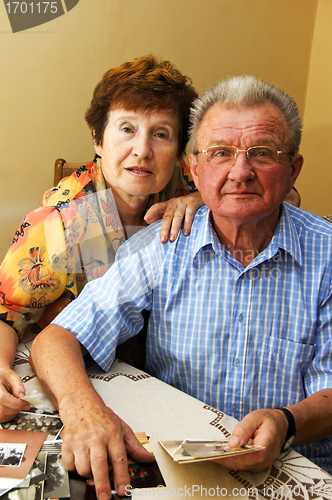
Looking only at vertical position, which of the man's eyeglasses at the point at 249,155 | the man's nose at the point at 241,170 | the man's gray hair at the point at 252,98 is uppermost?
the man's gray hair at the point at 252,98

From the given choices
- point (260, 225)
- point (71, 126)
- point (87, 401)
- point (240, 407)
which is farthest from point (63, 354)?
point (71, 126)

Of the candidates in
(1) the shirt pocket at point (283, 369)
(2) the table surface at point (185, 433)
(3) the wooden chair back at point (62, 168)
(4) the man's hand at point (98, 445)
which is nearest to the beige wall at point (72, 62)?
(3) the wooden chair back at point (62, 168)

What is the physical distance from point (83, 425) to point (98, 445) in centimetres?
6

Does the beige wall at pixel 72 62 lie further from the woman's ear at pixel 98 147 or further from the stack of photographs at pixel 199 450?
the stack of photographs at pixel 199 450

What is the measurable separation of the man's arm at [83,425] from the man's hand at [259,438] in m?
0.17

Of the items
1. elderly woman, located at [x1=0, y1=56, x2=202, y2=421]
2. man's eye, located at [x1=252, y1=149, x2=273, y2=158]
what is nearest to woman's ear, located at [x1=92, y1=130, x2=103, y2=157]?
elderly woman, located at [x1=0, y1=56, x2=202, y2=421]

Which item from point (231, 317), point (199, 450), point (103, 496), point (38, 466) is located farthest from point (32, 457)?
point (231, 317)

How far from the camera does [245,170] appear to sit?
1.11 m

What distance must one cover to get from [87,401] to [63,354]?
0.60 ft

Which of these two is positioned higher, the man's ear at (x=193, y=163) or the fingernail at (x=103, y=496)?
the man's ear at (x=193, y=163)

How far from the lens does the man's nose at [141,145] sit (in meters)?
1.33

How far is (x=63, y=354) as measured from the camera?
3.26ft

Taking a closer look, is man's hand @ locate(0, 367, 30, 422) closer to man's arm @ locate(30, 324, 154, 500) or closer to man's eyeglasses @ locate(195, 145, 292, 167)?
man's arm @ locate(30, 324, 154, 500)

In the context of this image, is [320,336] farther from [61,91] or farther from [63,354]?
[61,91]
